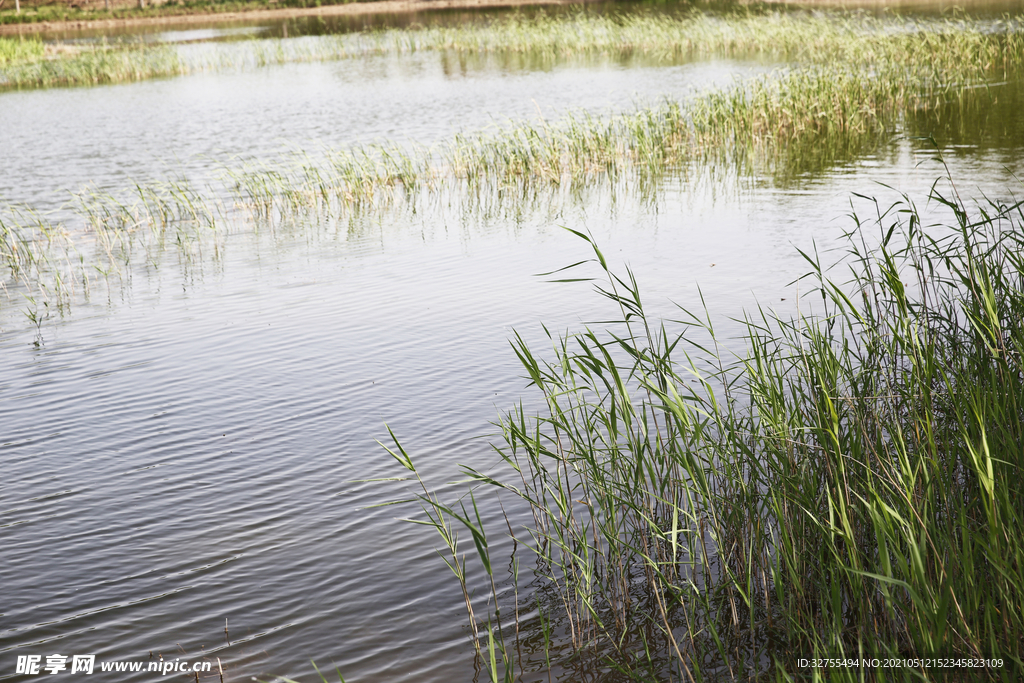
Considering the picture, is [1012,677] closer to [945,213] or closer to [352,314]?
[352,314]

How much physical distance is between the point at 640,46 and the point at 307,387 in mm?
28402

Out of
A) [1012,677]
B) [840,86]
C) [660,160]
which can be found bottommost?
[1012,677]

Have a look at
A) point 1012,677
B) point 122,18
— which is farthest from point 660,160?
point 122,18

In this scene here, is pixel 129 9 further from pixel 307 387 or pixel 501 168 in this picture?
pixel 307 387

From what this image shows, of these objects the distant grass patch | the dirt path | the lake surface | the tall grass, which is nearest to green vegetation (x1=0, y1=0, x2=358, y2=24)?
the dirt path

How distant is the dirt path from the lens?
60.3 meters

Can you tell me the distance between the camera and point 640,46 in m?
32.1

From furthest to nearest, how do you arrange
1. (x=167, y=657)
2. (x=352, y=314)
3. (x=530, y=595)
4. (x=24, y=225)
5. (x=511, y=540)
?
1. (x=24, y=225)
2. (x=352, y=314)
3. (x=511, y=540)
4. (x=530, y=595)
5. (x=167, y=657)

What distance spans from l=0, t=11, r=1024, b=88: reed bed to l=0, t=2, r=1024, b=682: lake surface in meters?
3.12

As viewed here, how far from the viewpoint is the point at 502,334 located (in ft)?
26.4

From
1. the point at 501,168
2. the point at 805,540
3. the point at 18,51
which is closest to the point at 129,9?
the point at 18,51

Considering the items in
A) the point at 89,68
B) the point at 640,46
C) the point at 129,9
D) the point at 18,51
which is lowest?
the point at 640,46

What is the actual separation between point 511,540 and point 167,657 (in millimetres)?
1842

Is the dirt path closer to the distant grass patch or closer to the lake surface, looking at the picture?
the distant grass patch
